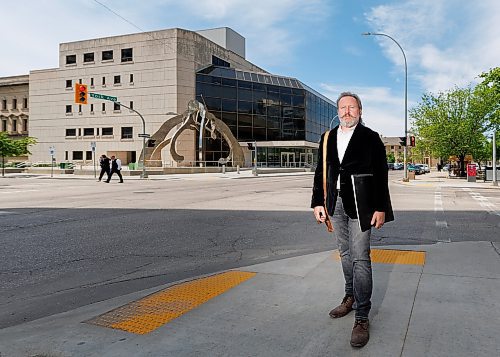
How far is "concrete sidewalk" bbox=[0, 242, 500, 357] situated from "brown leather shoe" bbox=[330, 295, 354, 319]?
46mm

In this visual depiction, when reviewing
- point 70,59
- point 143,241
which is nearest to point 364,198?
point 143,241

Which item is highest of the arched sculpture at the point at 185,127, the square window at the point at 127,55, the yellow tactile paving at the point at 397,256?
the square window at the point at 127,55

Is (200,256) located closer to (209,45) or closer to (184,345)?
(184,345)

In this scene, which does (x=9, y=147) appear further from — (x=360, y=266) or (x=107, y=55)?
(x=360, y=266)

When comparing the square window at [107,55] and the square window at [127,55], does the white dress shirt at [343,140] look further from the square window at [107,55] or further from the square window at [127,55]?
the square window at [107,55]

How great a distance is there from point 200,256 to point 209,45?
2314 inches

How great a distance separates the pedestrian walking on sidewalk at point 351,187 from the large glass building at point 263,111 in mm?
53792

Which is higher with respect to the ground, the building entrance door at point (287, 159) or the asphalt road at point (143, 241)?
the building entrance door at point (287, 159)

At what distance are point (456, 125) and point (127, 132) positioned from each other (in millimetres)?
41822

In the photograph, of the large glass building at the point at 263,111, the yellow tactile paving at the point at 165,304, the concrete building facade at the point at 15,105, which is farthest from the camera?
the concrete building facade at the point at 15,105

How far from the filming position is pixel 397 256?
618cm

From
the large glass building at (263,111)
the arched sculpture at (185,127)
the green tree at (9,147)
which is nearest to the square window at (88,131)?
the green tree at (9,147)

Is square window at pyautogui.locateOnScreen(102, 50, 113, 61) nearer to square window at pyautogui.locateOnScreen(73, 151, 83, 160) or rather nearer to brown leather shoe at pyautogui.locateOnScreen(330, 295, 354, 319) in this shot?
square window at pyautogui.locateOnScreen(73, 151, 83, 160)

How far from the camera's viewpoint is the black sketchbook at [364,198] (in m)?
3.23
